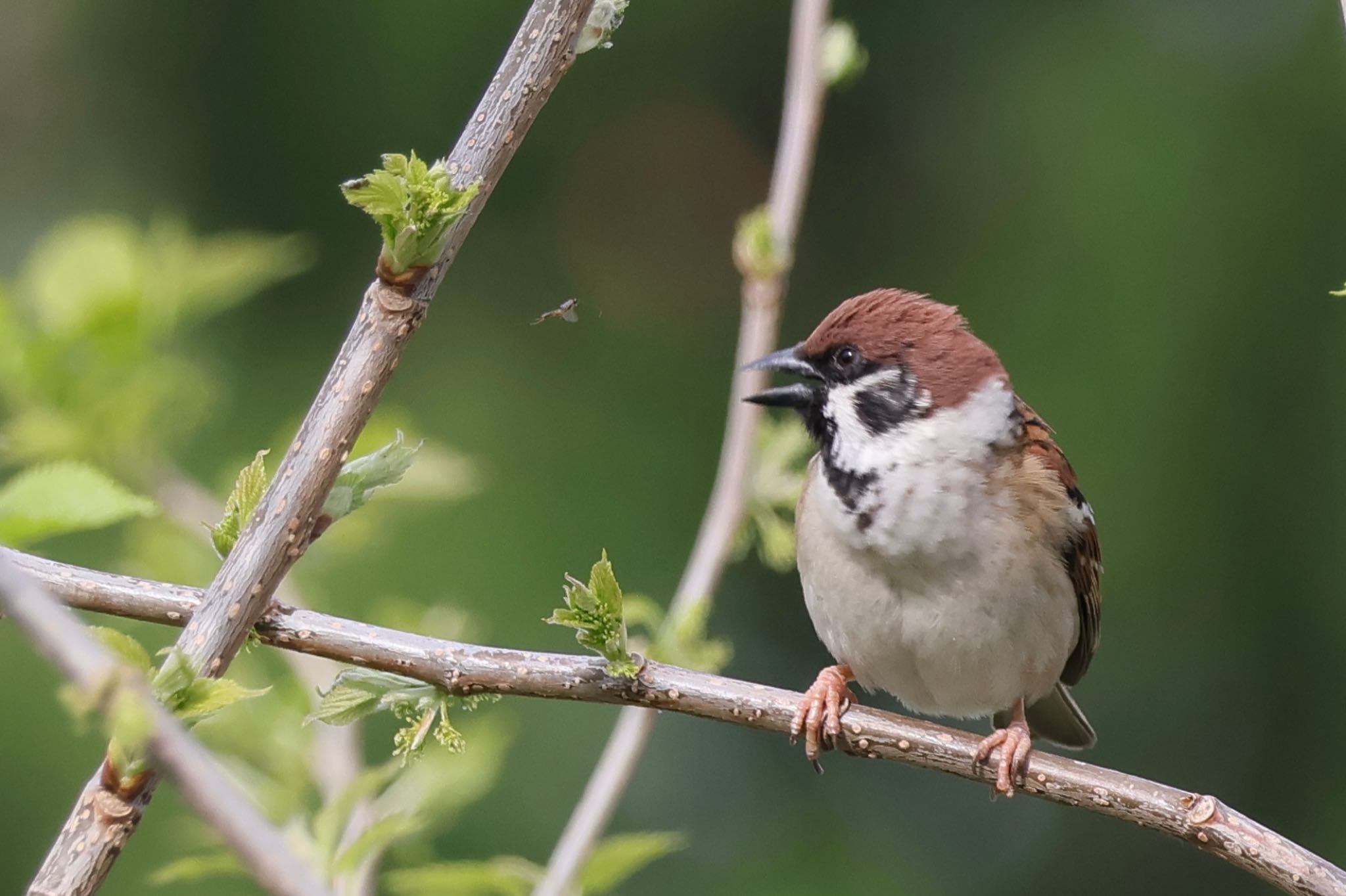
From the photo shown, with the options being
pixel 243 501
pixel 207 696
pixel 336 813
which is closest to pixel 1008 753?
pixel 336 813

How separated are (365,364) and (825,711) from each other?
1.38m

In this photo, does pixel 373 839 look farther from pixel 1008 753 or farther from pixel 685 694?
pixel 1008 753

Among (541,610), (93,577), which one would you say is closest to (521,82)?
(93,577)

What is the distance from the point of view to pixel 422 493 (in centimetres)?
239

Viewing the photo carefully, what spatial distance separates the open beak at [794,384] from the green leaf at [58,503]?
1480 millimetres

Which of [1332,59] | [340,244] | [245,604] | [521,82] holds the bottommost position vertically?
[245,604]

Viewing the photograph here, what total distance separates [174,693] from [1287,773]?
444 centimetres

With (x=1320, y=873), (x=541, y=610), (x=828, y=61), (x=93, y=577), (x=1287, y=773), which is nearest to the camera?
(x=93, y=577)

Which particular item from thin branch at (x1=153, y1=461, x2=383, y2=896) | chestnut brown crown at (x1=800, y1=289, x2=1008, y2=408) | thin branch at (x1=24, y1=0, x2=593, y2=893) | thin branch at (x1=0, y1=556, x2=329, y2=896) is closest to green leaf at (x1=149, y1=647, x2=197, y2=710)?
thin branch at (x1=24, y1=0, x2=593, y2=893)

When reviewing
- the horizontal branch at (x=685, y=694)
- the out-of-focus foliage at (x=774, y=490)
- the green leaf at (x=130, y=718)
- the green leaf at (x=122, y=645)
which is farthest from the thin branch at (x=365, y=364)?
the out-of-focus foliage at (x=774, y=490)

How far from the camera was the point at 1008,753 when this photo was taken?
2.37 m

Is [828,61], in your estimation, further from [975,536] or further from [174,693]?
[174,693]

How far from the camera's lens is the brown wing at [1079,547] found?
2928 millimetres

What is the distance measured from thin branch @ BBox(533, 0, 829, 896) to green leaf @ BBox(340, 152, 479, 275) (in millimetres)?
1003
